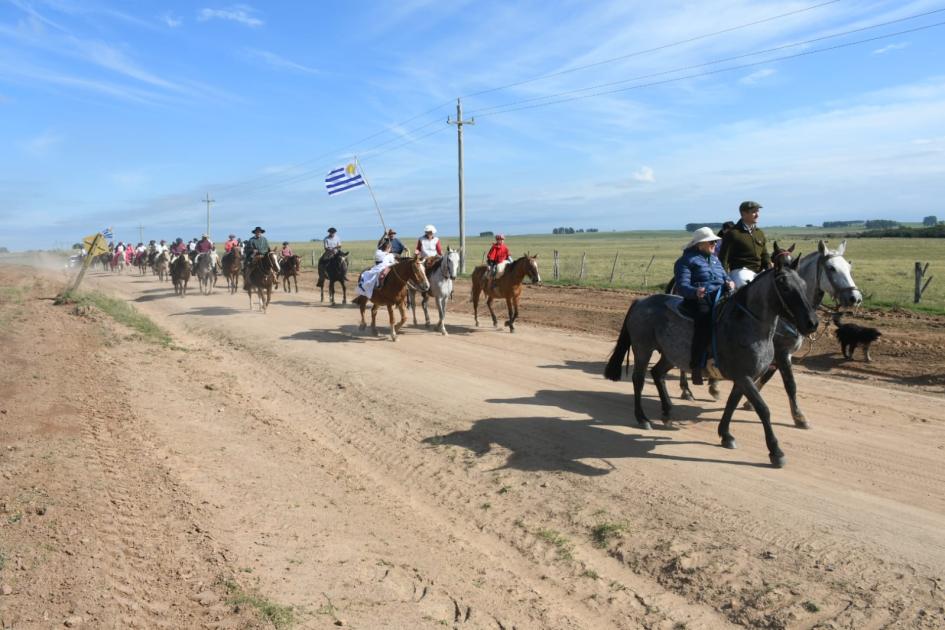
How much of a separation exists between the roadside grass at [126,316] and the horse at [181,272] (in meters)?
3.95

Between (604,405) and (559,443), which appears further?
(604,405)

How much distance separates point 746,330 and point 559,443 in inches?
97.0

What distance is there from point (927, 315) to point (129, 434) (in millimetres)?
18231

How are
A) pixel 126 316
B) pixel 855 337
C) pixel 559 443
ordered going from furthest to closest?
pixel 126 316 → pixel 855 337 → pixel 559 443

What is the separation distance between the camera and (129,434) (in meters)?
8.27

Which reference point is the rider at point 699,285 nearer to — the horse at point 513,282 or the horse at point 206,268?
the horse at point 513,282

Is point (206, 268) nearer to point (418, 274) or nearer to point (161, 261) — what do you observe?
point (161, 261)

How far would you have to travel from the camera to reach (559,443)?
7.96 metres

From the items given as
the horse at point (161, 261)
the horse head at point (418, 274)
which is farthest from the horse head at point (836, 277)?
the horse at point (161, 261)

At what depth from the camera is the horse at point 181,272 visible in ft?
98.8

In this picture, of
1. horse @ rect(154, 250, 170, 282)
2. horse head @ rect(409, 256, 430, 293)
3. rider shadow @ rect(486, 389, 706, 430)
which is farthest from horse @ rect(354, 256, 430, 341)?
horse @ rect(154, 250, 170, 282)

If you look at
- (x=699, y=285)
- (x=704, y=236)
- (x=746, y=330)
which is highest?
(x=704, y=236)

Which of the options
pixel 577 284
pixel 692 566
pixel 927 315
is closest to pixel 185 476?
pixel 692 566

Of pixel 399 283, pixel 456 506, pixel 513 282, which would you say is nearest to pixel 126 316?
pixel 399 283
